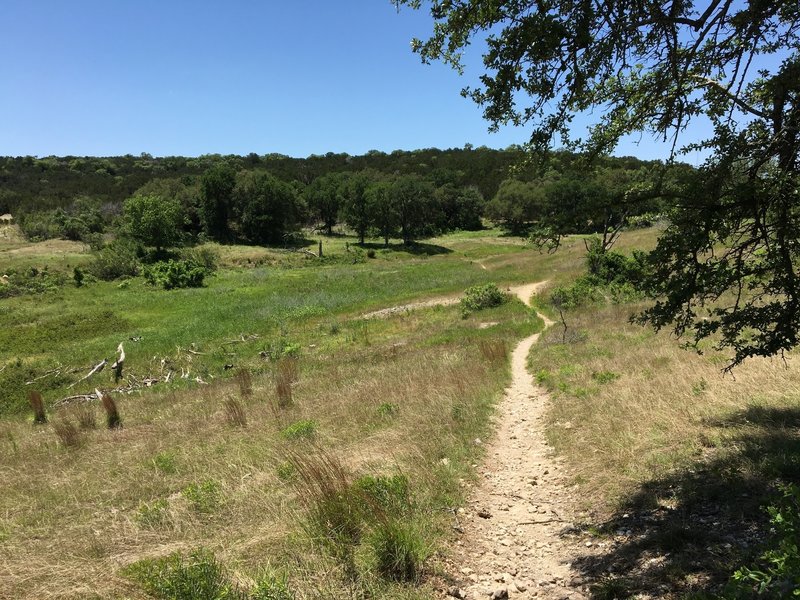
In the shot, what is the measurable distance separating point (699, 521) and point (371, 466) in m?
4.15

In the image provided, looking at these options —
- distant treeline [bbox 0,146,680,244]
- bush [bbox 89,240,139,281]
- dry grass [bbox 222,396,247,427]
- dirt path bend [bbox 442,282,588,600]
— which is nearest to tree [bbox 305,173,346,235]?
distant treeline [bbox 0,146,680,244]

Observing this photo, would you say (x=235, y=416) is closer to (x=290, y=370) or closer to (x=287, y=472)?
(x=287, y=472)

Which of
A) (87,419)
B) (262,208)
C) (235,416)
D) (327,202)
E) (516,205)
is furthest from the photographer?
(516,205)

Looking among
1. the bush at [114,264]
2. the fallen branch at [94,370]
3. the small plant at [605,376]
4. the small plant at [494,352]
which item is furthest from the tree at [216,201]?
the small plant at [605,376]

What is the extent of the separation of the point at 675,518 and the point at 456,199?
373ft

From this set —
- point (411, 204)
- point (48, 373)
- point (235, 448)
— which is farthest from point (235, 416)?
point (411, 204)

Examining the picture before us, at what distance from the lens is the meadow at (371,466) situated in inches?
176

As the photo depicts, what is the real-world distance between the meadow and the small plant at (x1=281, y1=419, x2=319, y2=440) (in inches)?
1.9

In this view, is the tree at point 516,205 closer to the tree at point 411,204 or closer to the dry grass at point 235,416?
the tree at point 411,204

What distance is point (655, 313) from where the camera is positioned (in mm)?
5457

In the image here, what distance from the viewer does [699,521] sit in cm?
494

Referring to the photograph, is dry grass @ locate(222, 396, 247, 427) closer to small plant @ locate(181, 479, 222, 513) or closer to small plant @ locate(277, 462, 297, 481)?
small plant @ locate(181, 479, 222, 513)

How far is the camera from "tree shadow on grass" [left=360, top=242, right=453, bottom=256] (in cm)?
8126

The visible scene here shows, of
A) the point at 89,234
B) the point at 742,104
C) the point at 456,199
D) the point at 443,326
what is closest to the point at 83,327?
the point at 443,326
